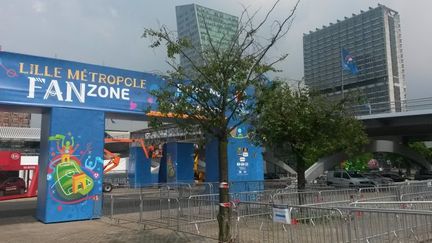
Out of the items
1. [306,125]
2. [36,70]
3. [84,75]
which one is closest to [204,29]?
[306,125]

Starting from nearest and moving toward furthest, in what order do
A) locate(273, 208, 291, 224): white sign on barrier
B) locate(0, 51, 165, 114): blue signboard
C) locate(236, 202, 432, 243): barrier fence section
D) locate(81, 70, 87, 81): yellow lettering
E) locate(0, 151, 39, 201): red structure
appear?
locate(236, 202, 432, 243): barrier fence section
locate(273, 208, 291, 224): white sign on barrier
locate(0, 51, 165, 114): blue signboard
locate(81, 70, 87, 81): yellow lettering
locate(0, 151, 39, 201): red structure

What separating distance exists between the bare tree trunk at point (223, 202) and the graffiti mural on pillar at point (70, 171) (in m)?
8.08

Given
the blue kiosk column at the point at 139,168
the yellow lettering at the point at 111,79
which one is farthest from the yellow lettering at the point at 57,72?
the blue kiosk column at the point at 139,168

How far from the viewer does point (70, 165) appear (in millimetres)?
15289

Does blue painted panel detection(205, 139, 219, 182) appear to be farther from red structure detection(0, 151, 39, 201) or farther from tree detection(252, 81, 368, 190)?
red structure detection(0, 151, 39, 201)

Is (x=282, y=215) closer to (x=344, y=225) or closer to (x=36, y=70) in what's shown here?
(x=344, y=225)

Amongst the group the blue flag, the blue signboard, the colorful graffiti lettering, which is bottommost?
the colorful graffiti lettering

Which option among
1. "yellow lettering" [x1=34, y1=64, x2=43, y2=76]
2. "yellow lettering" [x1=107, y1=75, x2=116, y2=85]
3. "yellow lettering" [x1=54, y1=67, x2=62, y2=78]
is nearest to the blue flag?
"yellow lettering" [x1=107, y1=75, x2=116, y2=85]

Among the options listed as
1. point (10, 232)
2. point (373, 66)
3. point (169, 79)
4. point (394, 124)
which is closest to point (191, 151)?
point (10, 232)

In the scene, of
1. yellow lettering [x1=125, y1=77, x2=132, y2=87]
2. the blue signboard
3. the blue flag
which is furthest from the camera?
the blue flag

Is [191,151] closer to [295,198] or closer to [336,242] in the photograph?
[295,198]

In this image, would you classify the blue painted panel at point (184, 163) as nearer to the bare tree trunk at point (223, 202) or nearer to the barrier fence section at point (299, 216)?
the barrier fence section at point (299, 216)

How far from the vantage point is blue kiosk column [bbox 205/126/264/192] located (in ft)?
64.3

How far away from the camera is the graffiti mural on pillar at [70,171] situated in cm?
1493
